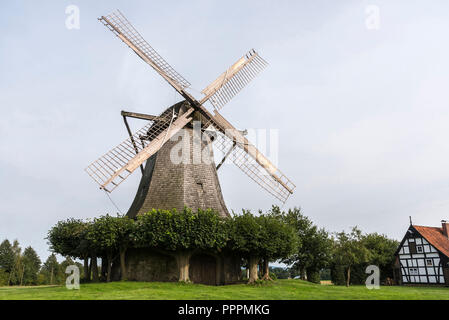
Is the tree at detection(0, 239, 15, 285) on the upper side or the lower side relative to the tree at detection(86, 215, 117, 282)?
lower

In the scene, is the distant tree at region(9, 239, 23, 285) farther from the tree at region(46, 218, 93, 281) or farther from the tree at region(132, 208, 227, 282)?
the tree at region(132, 208, 227, 282)

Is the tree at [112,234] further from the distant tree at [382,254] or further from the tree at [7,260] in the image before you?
the tree at [7,260]

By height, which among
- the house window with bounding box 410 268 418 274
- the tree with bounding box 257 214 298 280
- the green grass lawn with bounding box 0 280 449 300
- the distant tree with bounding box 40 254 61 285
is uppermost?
the tree with bounding box 257 214 298 280

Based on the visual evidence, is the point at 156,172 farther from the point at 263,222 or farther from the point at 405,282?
the point at 405,282

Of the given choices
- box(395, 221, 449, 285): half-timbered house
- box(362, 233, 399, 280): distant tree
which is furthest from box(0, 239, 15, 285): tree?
box(395, 221, 449, 285): half-timbered house

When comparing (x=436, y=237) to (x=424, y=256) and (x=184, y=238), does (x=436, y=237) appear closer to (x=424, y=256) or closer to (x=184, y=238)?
(x=424, y=256)

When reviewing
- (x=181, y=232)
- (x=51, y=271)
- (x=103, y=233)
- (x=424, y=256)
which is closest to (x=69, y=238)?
(x=103, y=233)

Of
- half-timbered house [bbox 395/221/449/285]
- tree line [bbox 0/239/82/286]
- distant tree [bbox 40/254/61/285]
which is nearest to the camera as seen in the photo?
half-timbered house [bbox 395/221/449/285]

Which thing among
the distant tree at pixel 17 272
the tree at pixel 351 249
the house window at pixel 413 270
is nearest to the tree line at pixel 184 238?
the tree at pixel 351 249

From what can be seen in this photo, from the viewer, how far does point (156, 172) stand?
2252 cm

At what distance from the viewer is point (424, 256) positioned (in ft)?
113

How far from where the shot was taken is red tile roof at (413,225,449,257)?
110 feet
